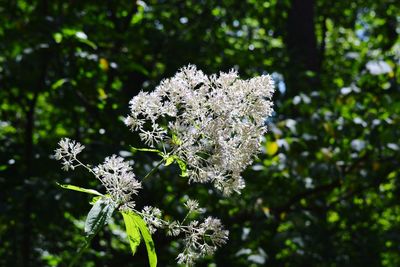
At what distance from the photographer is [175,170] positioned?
415 centimetres

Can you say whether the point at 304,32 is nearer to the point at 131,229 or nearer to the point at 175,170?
the point at 175,170

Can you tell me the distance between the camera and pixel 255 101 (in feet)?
7.11

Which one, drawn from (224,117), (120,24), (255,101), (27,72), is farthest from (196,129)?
(120,24)

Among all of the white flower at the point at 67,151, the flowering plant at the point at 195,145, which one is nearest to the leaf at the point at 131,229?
the flowering plant at the point at 195,145

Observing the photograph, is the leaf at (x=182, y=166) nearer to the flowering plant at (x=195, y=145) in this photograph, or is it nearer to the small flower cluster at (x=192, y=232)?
the flowering plant at (x=195, y=145)

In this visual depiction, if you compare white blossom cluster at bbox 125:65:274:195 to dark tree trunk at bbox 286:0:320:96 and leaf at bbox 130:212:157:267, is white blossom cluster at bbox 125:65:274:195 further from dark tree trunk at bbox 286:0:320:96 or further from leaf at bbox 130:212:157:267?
dark tree trunk at bbox 286:0:320:96

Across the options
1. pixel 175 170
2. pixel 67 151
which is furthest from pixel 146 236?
pixel 175 170

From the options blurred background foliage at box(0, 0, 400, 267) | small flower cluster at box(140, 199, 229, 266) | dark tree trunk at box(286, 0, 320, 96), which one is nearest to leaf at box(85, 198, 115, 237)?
small flower cluster at box(140, 199, 229, 266)

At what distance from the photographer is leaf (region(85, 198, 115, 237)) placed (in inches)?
70.1

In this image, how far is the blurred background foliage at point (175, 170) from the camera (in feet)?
15.7

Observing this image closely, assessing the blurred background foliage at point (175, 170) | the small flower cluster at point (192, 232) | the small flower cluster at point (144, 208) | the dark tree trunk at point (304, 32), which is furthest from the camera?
the dark tree trunk at point (304, 32)

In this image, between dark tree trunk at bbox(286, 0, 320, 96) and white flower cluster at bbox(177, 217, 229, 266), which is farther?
dark tree trunk at bbox(286, 0, 320, 96)

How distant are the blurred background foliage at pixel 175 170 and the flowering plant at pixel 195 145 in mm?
2113

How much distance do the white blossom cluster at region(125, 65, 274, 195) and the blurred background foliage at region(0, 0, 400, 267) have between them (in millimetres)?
2102
